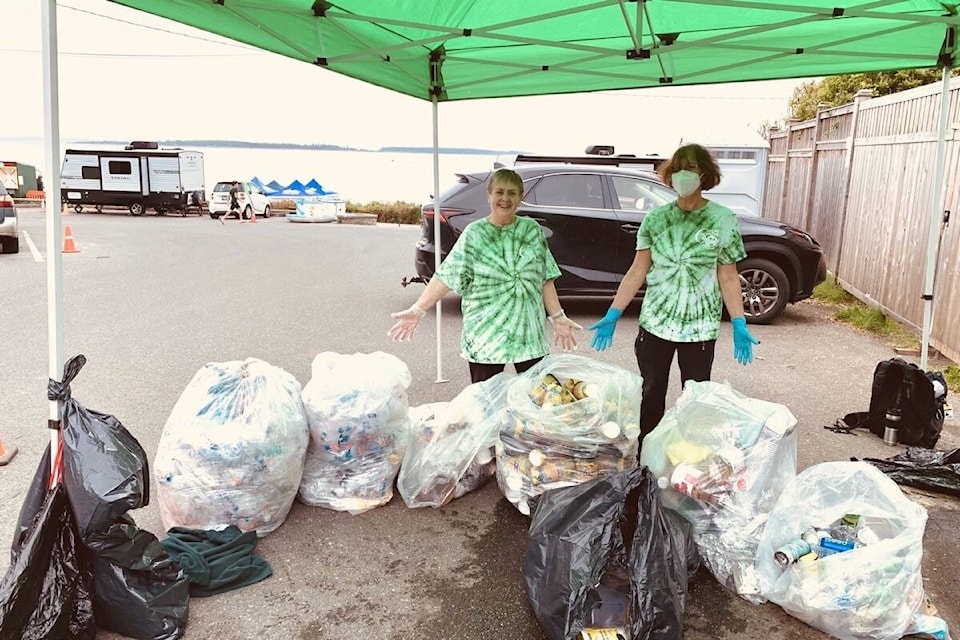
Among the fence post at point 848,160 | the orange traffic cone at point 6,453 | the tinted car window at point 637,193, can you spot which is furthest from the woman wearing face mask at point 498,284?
the fence post at point 848,160

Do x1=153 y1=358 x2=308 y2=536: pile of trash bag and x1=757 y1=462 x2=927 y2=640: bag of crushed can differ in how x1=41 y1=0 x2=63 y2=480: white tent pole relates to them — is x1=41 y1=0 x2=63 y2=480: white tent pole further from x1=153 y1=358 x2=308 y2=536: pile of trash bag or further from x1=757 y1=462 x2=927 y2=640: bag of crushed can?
x1=757 y1=462 x2=927 y2=640: bag of crushed can

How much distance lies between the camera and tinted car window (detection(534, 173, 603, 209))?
25.3 feet

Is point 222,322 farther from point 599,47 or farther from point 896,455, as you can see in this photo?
point 896,455

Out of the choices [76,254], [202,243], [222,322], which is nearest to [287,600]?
[222,322]

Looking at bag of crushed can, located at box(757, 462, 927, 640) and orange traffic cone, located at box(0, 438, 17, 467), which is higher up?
→ bag of crushed can, located at box(757, 462, 927, 640)

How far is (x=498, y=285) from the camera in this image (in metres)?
3.67

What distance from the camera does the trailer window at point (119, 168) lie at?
2562 cm

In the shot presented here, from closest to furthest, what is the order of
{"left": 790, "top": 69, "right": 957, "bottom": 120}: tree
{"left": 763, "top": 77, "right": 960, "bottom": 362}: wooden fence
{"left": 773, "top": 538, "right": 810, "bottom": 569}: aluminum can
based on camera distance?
{"left": 773, "top": 538, "right": 810, "bottom": 569}: aluminum can, {"left": 763, "top": 77, "right": 960, "bottom": 362}: wooden fence, {"left": 790, "top": 69, "right": 957, "bottom": 120}: tree

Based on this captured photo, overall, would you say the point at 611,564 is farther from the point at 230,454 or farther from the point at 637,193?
the point at 637,193

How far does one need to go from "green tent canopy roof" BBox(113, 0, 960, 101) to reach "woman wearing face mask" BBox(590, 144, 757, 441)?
0.80 m

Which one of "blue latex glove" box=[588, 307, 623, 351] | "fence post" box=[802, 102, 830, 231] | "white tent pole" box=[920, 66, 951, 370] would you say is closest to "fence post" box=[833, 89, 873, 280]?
"fence post" box=[802, 102, 830, 231]

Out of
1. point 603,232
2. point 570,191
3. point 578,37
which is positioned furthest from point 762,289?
point 578,37

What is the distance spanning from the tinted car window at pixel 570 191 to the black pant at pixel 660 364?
4.15 metres

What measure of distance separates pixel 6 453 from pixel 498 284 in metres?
2.98
